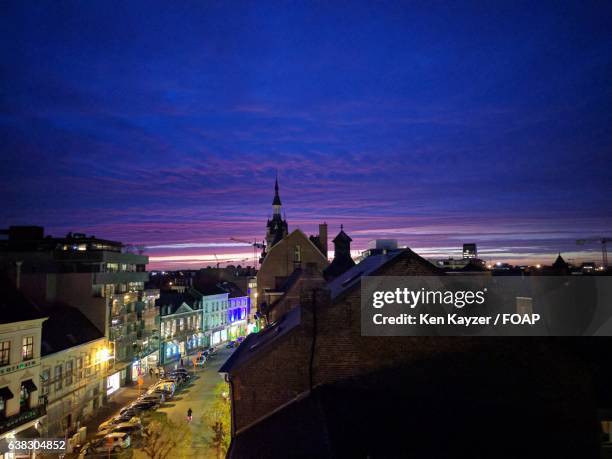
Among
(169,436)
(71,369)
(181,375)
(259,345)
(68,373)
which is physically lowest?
(181,375)

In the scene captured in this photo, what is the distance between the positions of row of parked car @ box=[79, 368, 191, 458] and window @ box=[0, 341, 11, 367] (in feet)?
25.0

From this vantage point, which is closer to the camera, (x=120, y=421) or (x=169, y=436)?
(x=169, y=436)

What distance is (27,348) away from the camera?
2956cm

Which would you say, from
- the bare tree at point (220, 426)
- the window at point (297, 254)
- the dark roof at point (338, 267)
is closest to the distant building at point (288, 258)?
the window at point (297, 254)

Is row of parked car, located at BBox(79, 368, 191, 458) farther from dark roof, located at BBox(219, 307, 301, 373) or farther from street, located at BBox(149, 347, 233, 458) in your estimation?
dark roof, located at BBox(219, 307, 301, 373)

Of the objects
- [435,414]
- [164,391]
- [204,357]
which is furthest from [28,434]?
[204,357]

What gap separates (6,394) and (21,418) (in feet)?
6.90

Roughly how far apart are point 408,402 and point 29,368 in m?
27.3

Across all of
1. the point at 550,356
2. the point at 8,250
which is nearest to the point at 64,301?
the point at 8,250

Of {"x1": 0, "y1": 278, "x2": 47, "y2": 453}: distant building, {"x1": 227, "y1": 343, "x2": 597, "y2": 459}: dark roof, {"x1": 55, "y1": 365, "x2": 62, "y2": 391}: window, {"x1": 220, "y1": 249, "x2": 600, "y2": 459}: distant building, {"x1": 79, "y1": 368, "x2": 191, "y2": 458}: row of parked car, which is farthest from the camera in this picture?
{"x1": 55, "y1": 365, "x2": 62, "y2": 391}: window

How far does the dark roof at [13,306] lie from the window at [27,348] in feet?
4.83

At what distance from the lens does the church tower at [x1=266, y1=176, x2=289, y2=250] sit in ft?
268

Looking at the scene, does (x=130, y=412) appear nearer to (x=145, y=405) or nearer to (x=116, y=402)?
(x=145, y=405)

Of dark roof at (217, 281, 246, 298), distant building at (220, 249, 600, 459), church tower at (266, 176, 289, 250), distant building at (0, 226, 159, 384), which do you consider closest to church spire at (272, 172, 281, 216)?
church tower at (266, 176, 289, 250)
